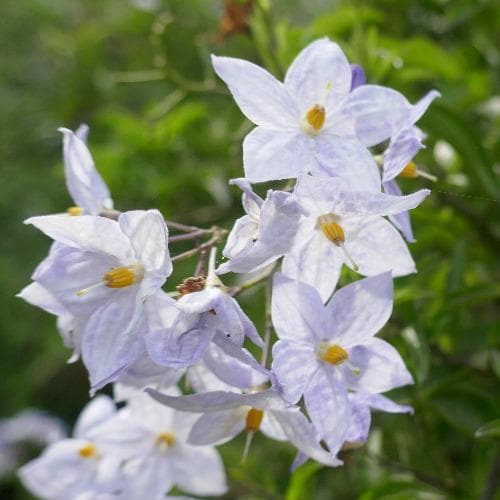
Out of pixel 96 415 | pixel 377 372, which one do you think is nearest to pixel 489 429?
pixel 377 372

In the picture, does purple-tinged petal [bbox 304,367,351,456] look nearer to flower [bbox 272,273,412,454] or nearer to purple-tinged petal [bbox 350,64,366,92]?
flower [bbox 272,273,412,454]

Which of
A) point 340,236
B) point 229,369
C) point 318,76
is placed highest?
point 318,76

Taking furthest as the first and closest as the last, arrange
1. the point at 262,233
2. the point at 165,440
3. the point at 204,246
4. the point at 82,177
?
the point at 165,440, the point at 82,177, the point at 204,246, the point at 262,233

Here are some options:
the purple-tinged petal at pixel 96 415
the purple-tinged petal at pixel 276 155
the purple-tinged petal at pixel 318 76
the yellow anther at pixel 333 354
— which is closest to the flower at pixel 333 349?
the yellow anther at pixel 333 354

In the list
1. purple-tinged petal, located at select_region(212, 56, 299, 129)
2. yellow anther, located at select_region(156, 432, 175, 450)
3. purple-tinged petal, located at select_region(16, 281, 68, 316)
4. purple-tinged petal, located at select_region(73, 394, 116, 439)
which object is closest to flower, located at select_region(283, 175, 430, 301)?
purple-tinged petal, located at select_region(212, 56, 299, 129)

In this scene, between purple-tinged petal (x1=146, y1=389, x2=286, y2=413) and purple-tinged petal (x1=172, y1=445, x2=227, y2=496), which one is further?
purple-tinged petal (x1=172, y1=445, x2=227, y2=496)

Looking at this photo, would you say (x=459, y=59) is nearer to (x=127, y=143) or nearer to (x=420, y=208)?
(x=420, y=208)

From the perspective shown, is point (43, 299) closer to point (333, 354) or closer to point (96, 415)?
point (333, 354)
